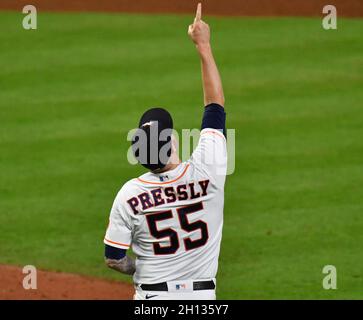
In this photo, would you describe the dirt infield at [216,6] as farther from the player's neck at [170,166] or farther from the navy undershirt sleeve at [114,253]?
the navy undershirt sleeve at [114,253]

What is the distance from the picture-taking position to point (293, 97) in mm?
12391

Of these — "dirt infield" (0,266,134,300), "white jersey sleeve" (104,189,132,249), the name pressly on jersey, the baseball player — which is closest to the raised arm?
the baseball player

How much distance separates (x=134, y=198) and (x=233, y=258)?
434 cm

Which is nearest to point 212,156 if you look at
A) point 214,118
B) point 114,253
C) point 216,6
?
point 214,118

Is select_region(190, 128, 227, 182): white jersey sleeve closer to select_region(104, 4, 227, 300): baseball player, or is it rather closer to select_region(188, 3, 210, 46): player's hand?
select_region(104, 4, 227, 300): baseball player

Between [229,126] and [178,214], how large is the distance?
7123 millimetres

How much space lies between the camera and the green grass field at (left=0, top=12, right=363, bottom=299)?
8852mm

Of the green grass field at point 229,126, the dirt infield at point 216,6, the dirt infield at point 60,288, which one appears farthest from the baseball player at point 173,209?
the dirt infield at point 216,6

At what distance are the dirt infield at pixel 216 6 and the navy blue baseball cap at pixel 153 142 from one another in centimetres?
1112

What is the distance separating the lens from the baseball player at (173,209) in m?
4.56

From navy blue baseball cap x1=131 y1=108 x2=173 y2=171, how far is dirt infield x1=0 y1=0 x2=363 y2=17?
438 inches

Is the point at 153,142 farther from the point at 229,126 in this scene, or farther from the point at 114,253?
the point at 229,126

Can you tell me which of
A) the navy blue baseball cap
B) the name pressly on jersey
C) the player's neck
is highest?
the navy blue baseball cap

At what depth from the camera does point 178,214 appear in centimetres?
457
